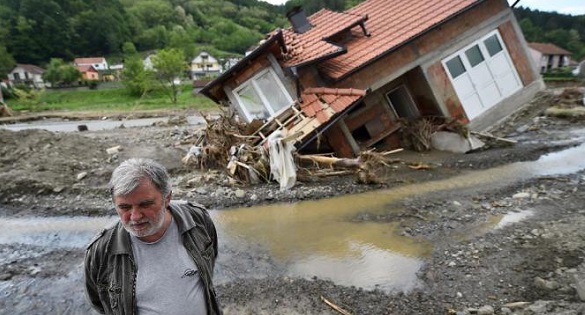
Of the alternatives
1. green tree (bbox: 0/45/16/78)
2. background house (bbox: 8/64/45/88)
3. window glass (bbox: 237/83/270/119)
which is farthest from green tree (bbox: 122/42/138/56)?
window glass (bbox: 237/83/270/119)

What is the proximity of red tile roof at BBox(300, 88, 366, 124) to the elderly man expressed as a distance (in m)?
8.76

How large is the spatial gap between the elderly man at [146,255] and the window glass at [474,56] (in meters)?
14.2

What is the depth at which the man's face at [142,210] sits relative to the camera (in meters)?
2.39

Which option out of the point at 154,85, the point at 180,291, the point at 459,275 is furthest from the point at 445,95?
the point at 154,85

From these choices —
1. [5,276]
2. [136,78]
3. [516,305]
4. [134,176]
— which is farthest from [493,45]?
[136,78]

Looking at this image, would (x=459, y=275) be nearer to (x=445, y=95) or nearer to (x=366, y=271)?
(x=366, y=271)

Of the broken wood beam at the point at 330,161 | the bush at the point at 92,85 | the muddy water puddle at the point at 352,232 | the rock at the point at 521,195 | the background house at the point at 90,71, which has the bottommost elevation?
the rock at the point at 521,195

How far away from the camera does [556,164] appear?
11891mm

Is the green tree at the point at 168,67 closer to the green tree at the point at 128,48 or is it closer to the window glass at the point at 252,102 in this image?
the window glass at the point at 252,102

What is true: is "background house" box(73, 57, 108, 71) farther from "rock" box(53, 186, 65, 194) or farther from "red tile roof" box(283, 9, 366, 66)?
"rock" box(53, 186, 65, 194)

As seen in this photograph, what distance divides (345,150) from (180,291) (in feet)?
34.3

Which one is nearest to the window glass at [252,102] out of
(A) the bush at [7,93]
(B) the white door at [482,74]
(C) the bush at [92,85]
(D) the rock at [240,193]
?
(D) the rock at [240,193]

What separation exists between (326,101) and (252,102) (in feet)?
9.68

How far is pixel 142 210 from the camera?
2.39 metres
